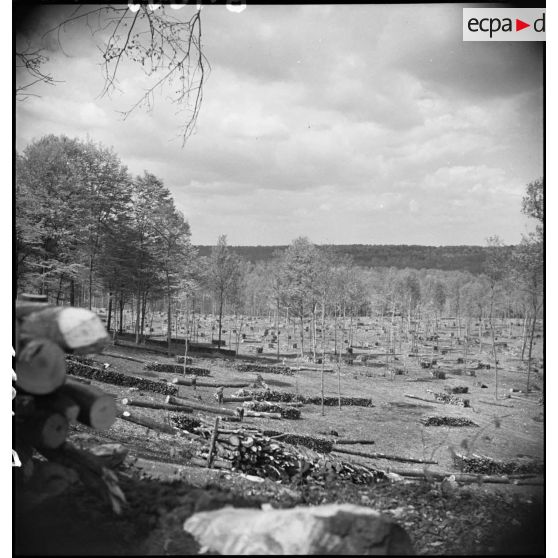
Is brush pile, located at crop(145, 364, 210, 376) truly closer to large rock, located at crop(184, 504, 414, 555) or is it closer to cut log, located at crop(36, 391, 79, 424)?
cut log, located at crop(36, 391, 79, 424)

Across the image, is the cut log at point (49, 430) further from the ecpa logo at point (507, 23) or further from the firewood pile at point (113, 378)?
the firewood pile at point (113, 378)

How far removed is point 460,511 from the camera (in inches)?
208

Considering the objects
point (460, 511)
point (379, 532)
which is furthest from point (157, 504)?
point (460, 511)

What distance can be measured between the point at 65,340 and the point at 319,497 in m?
3.50

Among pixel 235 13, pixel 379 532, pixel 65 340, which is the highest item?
pixel 235 13

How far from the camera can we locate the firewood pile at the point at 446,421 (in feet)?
50.3

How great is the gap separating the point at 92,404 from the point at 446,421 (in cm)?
1449

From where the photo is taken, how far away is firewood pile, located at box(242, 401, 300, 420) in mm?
14114

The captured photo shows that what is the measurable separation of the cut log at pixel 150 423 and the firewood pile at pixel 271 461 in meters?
1.07

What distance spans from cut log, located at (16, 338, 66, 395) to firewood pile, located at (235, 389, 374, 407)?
39.4ft

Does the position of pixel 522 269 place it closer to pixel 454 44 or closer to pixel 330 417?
pixel 330 417

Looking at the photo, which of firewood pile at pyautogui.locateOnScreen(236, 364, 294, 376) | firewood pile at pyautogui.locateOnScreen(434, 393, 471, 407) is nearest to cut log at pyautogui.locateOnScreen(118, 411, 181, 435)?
firewood pile at pyautogui.locateOnScreen(236, 364, 294, 376)

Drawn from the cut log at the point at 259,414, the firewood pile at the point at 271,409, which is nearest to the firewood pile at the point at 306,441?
the cut log at the point at 259,414

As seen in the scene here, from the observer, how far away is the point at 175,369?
16969mm
